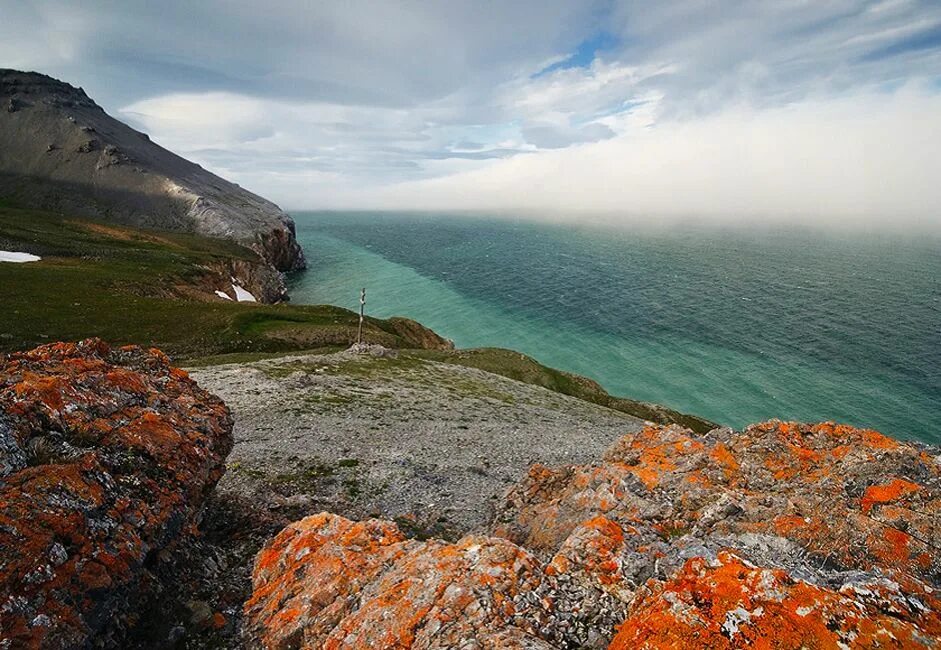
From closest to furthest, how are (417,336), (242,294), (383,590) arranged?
(383,590), (417,336), (242,294)

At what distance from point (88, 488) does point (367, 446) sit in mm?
21387

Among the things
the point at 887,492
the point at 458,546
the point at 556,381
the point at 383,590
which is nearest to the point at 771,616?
the point at 458,546

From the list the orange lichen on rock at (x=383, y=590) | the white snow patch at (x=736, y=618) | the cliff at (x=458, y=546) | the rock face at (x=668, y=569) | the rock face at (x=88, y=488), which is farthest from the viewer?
the orange lichen on rock at (x=383, y=590)

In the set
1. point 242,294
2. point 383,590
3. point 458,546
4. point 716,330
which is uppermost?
point 458,546

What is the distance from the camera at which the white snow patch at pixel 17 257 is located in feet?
289

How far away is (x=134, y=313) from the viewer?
65.0 meters

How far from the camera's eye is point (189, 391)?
56.6ft

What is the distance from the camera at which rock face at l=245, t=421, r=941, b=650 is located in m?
6.85

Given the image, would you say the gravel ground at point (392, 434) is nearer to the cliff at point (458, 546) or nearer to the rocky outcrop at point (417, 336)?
the cliff at point (458, 546)

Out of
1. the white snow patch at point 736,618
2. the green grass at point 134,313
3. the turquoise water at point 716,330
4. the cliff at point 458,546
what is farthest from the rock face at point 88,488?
the turquoise water at point 716,330

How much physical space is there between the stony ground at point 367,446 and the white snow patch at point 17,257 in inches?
3076

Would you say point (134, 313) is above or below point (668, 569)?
below

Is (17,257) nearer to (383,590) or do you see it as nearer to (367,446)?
(367,446)

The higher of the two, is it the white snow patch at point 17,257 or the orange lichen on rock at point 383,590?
the white snow patch at point 17,257
